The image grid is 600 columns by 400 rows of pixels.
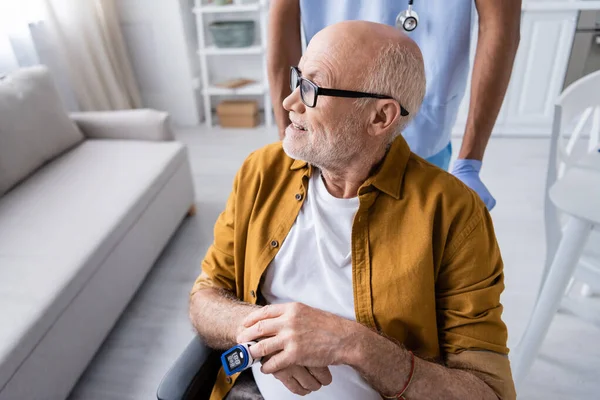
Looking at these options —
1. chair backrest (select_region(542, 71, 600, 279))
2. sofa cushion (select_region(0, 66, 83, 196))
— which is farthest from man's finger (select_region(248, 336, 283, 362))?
sofa cushion (select_region(0, 66, 83, 196))

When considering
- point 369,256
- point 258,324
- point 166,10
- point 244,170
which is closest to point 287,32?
point 244,170

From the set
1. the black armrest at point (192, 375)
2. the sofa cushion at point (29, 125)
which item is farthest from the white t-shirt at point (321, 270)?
the sofa cushion at point (29, 125)

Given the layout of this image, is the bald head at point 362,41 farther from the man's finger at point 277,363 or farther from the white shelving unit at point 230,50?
the white shelving unit at point 230,50

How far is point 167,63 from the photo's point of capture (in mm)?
→ 3732

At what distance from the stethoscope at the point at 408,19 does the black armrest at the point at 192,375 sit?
0.91m

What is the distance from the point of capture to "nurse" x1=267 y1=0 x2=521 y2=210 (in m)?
1.11

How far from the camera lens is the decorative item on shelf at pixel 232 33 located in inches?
136

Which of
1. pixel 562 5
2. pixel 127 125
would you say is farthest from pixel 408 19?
pixel 562 5

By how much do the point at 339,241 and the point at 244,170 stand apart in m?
0.29

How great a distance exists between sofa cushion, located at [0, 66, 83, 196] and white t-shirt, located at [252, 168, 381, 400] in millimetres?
1562

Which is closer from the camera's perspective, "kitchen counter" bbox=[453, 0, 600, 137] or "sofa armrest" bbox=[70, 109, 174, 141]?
"sofa armrest" bbox=[70, 109, 174, 141]

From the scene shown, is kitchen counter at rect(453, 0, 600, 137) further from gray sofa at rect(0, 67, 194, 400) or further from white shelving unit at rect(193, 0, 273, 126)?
gray sofa at rect(0, 67, 194, 400)

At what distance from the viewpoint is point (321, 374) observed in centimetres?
Result: 83

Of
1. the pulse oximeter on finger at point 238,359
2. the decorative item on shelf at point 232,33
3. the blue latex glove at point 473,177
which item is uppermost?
the decorative item on shelf at point 232,33
